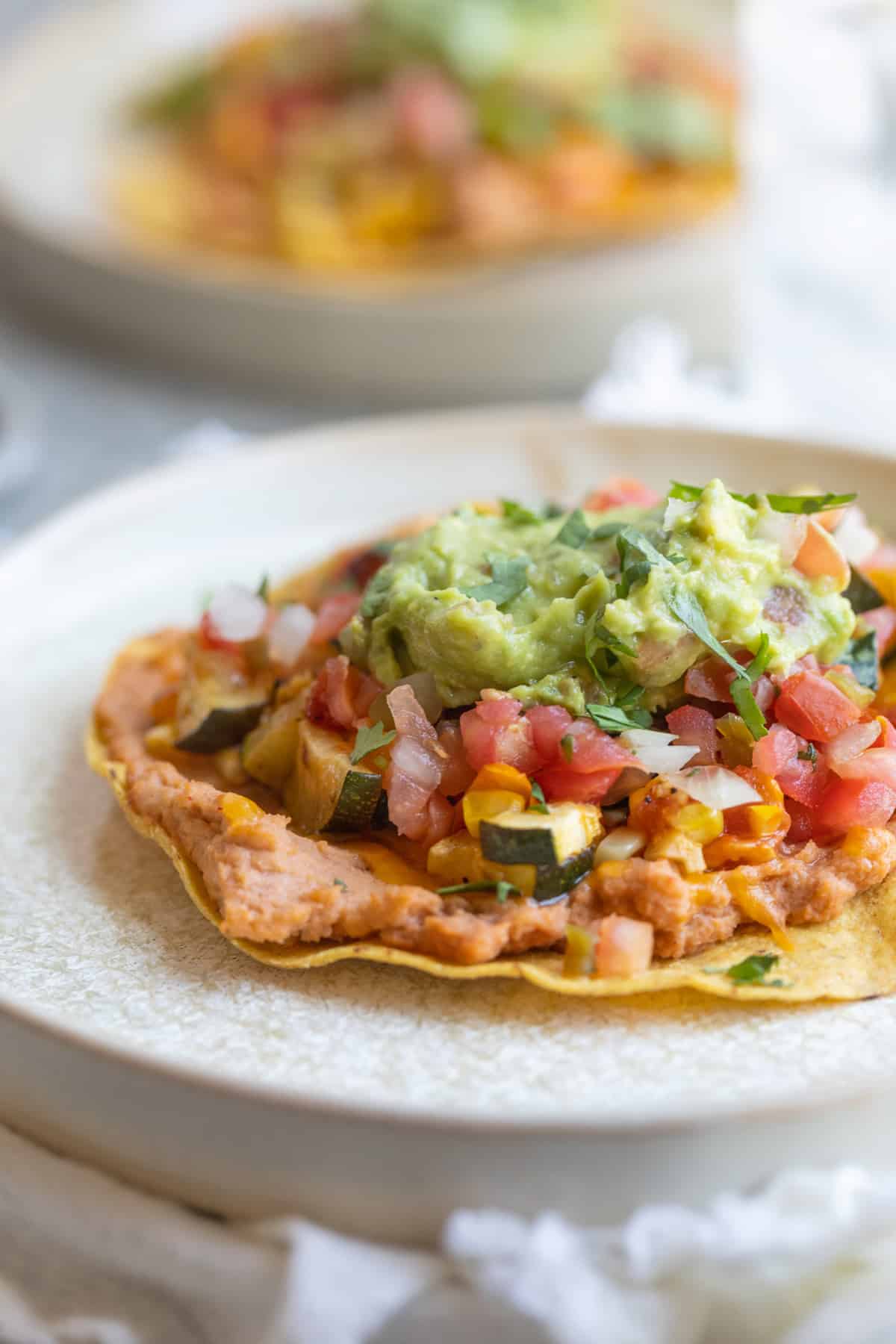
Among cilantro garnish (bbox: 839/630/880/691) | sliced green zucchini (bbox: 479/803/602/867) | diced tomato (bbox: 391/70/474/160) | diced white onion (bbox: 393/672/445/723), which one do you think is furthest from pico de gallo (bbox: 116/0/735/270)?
sliced green zucchini (bbox: 479/803/602/867)

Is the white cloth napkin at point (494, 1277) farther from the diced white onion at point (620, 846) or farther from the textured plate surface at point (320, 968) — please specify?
the diced white onion at point (620, 846)

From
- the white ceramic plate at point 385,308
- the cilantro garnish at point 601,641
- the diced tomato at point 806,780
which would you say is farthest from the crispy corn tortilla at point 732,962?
the white ceramic plate at point 385,308

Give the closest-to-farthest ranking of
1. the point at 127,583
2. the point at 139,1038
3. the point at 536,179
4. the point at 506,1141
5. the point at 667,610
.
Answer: the point at 506,1141, the point at 139,1038, the point at 667,610, the point at 127,583, the point at 536,179

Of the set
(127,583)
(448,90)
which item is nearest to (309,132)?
(448,90)

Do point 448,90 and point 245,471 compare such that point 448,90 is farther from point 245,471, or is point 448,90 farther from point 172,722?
A: point 172,722

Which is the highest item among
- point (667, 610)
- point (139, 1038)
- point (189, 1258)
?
point (667, 610)

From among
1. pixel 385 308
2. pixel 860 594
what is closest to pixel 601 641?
pixel 860 594
